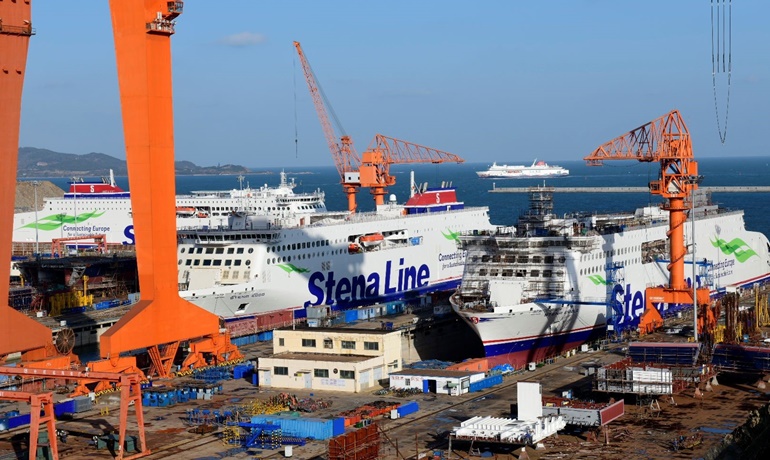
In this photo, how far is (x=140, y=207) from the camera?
43750mm

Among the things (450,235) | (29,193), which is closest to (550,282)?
(450,235)

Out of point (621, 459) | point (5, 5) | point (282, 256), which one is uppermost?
point (5, 5)

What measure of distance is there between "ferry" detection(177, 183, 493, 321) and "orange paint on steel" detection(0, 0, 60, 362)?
48.8 feet

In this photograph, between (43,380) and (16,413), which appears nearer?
(16,413)

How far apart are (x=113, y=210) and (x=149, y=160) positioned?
5430cm

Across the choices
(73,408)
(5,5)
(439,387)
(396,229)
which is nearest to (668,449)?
(439,387)

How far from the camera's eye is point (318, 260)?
6881cm

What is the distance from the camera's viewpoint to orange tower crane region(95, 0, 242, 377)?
42.5 meters

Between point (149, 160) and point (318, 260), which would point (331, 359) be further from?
point (318, 260)

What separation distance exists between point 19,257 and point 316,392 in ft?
149

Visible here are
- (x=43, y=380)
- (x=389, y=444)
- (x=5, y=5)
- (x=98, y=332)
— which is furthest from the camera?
(x=98, y=332)

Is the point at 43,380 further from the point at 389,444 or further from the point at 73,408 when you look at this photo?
the point at 389,444

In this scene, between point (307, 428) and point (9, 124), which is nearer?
point (307, 428)

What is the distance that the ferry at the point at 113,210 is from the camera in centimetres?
9306
